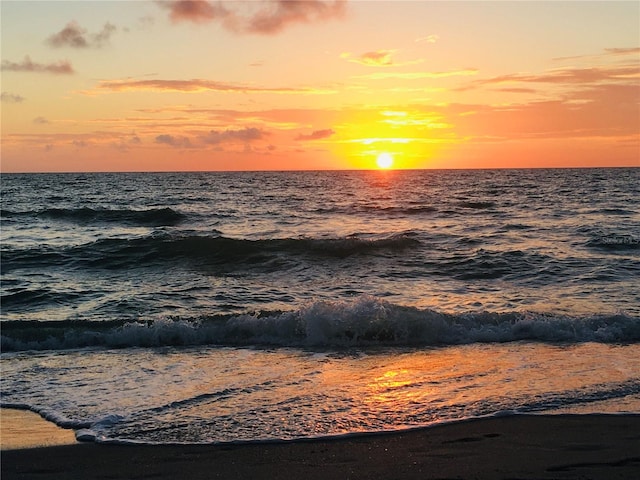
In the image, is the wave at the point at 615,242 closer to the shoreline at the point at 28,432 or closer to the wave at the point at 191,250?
the wave at the point at 191,250

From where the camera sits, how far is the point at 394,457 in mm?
5434

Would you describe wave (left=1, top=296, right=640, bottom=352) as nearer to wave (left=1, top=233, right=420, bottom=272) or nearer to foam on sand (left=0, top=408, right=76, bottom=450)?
foam on sand (left=0, top=408, right=76, bottom=450)

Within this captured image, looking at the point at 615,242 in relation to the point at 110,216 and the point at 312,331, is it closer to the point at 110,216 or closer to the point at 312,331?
the point at 312,331

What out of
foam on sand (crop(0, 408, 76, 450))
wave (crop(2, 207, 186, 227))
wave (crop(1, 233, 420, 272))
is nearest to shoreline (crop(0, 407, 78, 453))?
foam on sand (crop(0, 408, 76, 450))

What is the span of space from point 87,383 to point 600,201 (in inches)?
1537

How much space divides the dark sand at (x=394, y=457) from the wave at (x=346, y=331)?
4.32 meters

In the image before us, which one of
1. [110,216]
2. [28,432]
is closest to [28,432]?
[28,432]

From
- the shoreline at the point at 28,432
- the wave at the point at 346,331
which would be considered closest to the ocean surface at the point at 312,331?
the wave at the point at 346,331

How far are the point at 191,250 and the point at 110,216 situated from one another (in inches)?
568

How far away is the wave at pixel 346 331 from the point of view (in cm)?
1042

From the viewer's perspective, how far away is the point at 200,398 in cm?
730

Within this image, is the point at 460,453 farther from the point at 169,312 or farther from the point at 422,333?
the point at 169,312

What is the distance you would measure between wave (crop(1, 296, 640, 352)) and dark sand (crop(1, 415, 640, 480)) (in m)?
4.32

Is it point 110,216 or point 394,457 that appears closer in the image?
point 394,457
